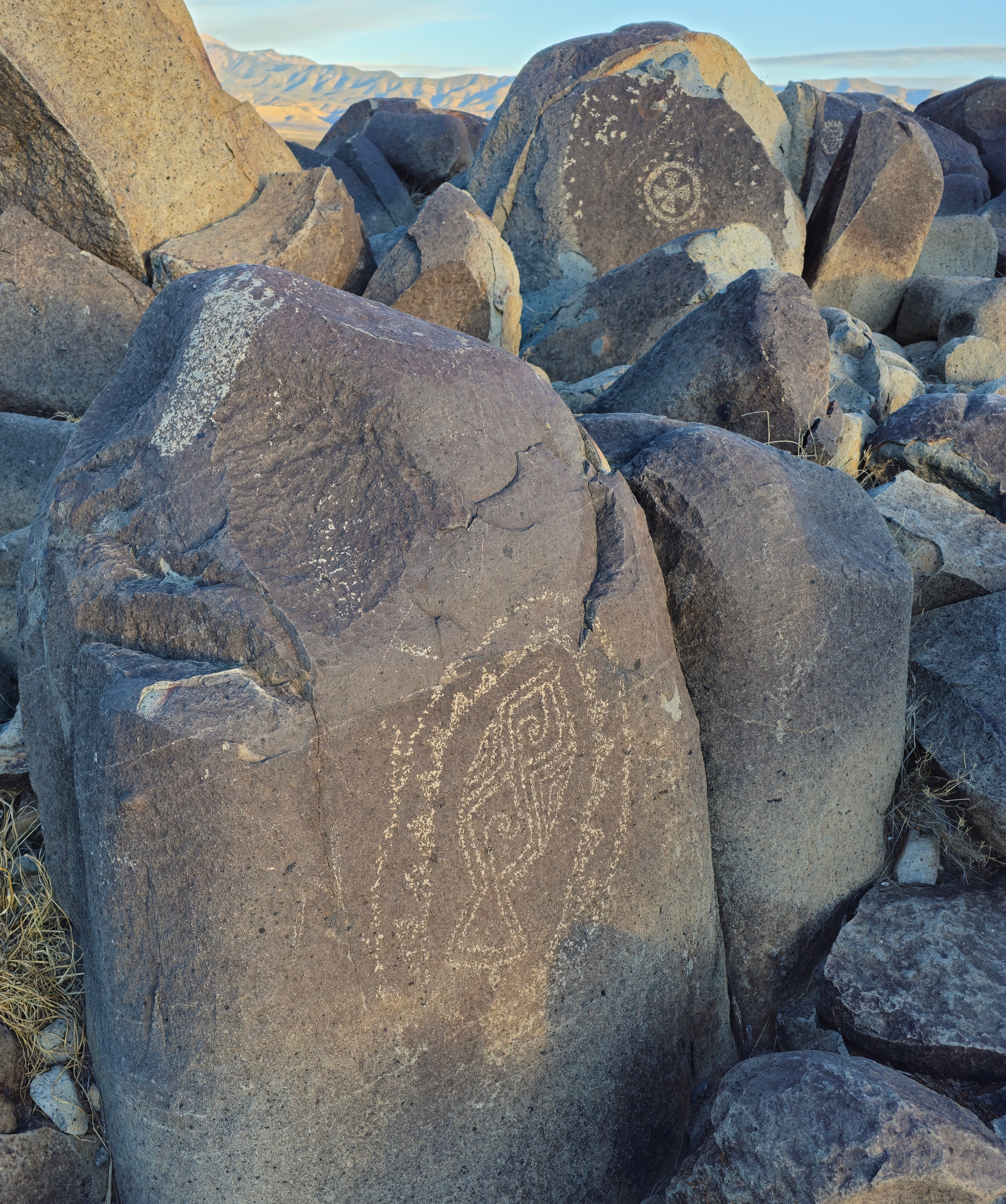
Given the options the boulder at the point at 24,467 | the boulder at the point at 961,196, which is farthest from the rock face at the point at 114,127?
the boulder at the point at 961,196

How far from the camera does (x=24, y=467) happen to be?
10.1 ft

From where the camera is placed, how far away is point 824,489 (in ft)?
7.59

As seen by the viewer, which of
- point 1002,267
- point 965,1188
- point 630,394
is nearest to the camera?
point 965,1188

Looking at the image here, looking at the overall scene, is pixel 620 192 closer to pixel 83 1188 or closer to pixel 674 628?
pixel 674 628

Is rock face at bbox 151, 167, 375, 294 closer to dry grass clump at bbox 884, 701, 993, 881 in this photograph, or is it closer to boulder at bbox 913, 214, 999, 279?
dry grass clump at bbox 884, 701, 993, 881

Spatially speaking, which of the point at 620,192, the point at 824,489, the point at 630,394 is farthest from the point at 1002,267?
the point at 824,489

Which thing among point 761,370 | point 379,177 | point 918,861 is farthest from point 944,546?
point 379,177

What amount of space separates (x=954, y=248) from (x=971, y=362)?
8.47 feet

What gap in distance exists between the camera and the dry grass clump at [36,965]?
1.94 meters

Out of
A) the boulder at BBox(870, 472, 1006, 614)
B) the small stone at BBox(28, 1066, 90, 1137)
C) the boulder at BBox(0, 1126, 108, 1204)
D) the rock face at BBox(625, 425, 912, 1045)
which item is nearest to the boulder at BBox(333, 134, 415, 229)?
the boulder at BBox(870, 472, 1006, 614)

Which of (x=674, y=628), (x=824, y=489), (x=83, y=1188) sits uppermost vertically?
(x=824, y=489)

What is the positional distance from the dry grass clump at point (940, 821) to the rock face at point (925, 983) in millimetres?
130

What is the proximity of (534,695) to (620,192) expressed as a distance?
4.20 m

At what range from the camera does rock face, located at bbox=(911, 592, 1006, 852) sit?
7.86ft
